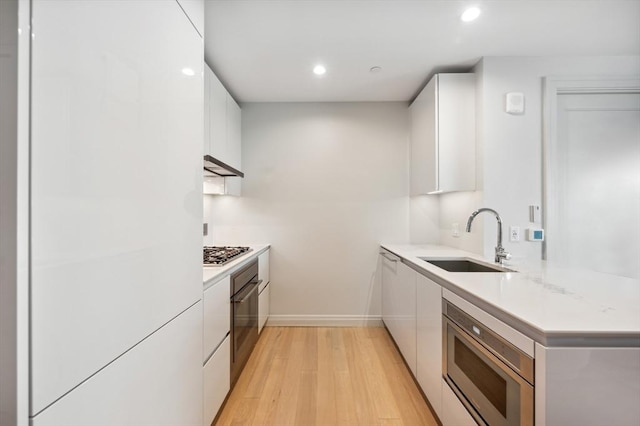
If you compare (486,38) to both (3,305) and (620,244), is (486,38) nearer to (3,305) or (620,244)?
(620,244)

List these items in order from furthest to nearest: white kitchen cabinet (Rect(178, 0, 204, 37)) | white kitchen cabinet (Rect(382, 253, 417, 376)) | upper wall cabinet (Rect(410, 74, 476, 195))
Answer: upper wall cabinet (Rect(410, 74, 476, 195)) < white kitchen cabinet (Rect(382, 253, 417, 376)) < white kitchen cabinet (Rect(178, 0, 204, 37))

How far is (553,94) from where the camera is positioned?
215 cm

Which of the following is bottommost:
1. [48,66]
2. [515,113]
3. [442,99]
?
[48,66]

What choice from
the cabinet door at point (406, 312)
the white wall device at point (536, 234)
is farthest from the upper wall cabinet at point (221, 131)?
the white wall device at point (536, 234)

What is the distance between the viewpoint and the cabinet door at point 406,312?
1.98 m

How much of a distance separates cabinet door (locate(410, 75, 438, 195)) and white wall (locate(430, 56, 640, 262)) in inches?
14.2

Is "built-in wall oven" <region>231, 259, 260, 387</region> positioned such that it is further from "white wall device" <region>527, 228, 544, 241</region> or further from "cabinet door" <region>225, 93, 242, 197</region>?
"white wall device" <region>527, 228, 544, 241</region>

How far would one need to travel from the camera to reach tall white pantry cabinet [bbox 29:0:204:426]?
0.59 m

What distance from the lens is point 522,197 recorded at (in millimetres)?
2146

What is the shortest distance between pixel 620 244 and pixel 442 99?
1803 millimetres

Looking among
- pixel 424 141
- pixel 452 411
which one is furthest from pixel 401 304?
pixel 424 141

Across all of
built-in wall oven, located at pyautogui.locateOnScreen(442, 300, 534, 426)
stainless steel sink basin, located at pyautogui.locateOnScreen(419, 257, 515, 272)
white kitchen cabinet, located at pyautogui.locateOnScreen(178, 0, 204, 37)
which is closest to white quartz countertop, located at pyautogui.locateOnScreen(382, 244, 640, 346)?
built-in wall oven, located at pyautogui.locateOnScreen(442, 300, 534, 426)

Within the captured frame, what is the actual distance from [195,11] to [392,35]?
1252 mm

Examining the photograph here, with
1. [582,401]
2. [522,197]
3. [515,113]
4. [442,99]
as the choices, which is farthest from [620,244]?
[582,401]
